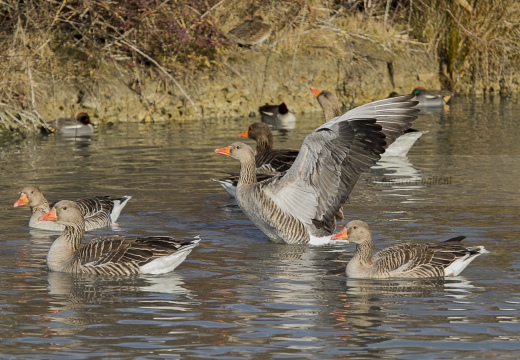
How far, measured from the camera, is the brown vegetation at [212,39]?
69.5ft

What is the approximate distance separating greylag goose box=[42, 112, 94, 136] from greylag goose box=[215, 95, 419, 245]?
29.9 ft

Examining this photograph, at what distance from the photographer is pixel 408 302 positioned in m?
8.77

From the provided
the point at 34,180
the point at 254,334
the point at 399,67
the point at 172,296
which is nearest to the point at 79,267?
the point at 172,296

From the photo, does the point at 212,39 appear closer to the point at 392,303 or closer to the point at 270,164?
the point at 270,164

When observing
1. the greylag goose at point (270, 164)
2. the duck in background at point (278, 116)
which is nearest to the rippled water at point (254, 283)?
the greylag goose at point (270, 164)

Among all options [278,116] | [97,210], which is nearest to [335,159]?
[97,210]

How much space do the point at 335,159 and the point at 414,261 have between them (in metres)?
1.83

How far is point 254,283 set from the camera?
952 centimetres

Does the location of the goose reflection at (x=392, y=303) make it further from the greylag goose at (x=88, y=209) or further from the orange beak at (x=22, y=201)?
the orange beak at (x=22, y=201)

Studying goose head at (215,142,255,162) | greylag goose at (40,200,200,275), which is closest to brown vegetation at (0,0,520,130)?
goose head at (215,142,255,162)

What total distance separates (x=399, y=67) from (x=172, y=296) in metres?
18.3

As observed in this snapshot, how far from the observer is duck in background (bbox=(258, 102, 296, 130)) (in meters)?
22.1

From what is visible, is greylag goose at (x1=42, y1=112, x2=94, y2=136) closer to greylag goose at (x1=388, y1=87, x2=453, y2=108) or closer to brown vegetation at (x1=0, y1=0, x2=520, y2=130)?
brown vegetation at (x1=0, y1=0, x2=520, y2=130)

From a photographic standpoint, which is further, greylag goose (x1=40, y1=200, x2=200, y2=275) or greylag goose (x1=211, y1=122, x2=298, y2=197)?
greylag goose (x1=211, y1=122, x2=298, y2=197)
